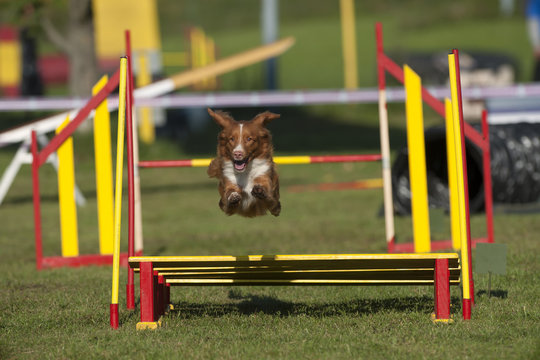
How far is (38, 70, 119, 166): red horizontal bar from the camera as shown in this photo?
7830mm

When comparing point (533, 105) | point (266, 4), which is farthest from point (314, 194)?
point (266, 4)

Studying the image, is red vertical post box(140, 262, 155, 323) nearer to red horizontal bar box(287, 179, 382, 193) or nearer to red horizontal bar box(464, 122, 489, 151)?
red horizontal bar box(464, 122, 489, 151)

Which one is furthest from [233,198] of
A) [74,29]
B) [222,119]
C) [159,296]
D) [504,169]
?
[74,29]

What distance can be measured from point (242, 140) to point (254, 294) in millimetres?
2223

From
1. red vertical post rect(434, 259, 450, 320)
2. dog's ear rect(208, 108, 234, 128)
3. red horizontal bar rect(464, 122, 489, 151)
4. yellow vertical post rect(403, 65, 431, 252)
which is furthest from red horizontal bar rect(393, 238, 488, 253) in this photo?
dog's ear rect(208, 108, 234, 128)

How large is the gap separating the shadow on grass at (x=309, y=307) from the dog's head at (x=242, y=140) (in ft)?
4.62

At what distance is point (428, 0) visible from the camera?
47.3 m

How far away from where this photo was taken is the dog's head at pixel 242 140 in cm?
547

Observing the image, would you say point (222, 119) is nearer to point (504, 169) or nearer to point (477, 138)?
point (477, 138)

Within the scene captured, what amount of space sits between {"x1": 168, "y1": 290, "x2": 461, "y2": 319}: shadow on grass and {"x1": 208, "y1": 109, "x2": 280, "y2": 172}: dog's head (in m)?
1.41

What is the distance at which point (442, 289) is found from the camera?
19.5ft

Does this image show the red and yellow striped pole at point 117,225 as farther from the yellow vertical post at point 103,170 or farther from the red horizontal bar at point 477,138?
the red horizontal bar at point 477,138

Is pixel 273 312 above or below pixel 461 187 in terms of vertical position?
below

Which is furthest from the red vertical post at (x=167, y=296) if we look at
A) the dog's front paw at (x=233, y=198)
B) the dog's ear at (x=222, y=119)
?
the dog's ear at (x=222, y=119)
